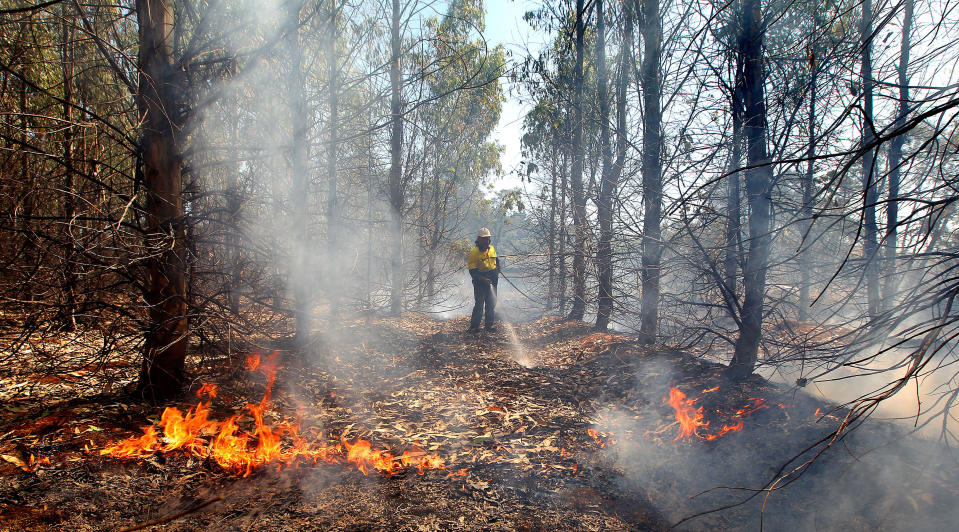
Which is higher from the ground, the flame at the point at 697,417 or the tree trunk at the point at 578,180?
the tree trunk at the point at 578,180

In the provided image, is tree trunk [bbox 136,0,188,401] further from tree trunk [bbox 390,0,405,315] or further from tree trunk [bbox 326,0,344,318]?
tree trunk [bbox 390,0,405,315]

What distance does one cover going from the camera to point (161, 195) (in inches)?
168

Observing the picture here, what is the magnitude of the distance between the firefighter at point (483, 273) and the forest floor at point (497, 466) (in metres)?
3.38

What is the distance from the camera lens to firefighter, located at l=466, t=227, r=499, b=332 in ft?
30.6

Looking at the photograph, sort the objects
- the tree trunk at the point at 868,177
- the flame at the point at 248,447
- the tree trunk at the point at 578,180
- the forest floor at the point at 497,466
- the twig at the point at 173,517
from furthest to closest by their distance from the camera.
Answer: the tree trunk at the point at 578,180, the flame at the point at 248,447, the forest floor at the point at 497,466, the twig at the point at 173,517, the tree trunk at the point at 868,177

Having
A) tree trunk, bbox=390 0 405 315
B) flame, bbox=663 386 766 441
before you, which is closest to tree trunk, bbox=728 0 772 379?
flame, bbox=663 386 766 441

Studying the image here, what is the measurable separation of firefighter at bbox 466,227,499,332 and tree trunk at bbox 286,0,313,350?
3452 mm

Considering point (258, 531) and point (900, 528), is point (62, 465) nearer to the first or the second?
point (258, 531)

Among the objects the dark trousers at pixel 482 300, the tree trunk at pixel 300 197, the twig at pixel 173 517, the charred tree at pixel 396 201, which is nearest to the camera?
the twig at pixel 173 517

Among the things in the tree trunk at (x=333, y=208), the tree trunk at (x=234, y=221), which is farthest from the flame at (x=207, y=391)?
the tree trunk at (x=333, y=208)

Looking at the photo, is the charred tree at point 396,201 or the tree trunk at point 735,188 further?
the charred tree at point 396,201

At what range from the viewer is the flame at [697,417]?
4.57 metres

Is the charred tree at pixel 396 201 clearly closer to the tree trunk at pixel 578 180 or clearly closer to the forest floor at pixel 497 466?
the tree trunk at pixel 578 180

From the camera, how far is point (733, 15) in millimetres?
4953
